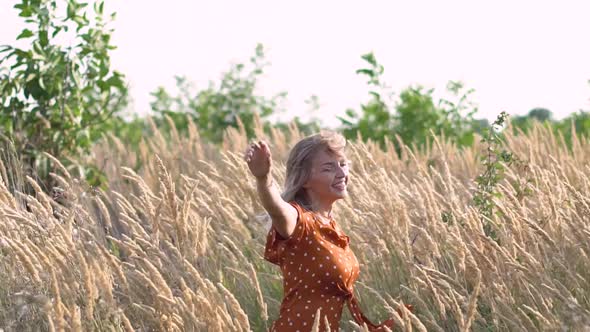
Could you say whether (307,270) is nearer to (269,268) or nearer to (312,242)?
(312,242)

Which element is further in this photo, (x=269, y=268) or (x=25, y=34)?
(x=25, y=34)

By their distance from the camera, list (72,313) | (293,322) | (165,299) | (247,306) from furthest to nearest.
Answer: (247,306) → (293,322) → (165,299) → (72,313)

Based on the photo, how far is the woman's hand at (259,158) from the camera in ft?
8.95

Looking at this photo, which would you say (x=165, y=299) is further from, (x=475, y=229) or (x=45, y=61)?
(x=45, y=61)

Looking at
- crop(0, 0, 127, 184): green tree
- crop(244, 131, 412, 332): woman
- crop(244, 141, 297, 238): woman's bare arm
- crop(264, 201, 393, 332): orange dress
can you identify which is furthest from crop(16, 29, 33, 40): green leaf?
crop(244, 141, 297, 238): woman's bare arm

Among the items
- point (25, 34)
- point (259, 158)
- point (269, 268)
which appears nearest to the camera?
point (259, 158)

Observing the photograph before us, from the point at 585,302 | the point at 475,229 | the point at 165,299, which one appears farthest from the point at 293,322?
the point at 585,302

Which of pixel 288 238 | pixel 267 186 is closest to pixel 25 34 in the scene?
pixel 288 238

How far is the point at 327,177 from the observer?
3.12m

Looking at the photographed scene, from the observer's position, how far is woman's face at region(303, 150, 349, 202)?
3.13m

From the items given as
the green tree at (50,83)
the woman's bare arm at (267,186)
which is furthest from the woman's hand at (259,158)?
the green tree at (50,83)

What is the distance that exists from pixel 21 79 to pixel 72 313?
13.2ft

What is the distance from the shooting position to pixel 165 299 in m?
2.78

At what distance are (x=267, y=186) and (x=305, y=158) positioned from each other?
1.36 feet
